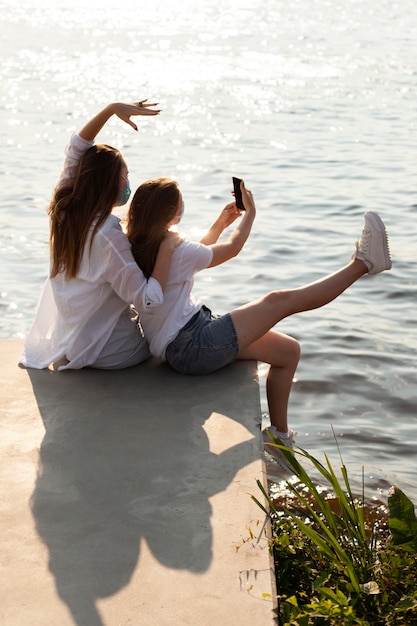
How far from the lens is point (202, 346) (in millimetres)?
4902

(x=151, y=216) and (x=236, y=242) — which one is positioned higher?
(x=151, y=216)

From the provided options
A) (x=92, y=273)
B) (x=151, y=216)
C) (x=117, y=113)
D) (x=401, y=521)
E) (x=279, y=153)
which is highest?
(x=117, y=113)

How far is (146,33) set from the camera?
82.7 ft

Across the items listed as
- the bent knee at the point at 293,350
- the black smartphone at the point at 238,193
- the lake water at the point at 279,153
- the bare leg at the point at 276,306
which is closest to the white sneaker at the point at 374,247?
the bare leg at the point at 276,306

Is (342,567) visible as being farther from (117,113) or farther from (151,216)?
(117,113)

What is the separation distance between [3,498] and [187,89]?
49.4 ft

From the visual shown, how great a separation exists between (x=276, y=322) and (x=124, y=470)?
127cm

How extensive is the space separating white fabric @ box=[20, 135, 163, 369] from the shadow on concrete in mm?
133

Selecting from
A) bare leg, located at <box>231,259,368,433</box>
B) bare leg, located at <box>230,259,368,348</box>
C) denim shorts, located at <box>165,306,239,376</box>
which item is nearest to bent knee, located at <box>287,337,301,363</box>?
bare leg, located at <box>231,259,368,433</box>

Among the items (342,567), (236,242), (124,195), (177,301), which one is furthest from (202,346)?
(342,567)

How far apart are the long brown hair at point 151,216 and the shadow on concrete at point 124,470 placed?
23.7 inches

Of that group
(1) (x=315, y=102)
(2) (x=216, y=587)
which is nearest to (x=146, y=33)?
(1) (x=315, y=102)

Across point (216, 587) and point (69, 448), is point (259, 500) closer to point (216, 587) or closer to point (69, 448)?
point (216, 587)

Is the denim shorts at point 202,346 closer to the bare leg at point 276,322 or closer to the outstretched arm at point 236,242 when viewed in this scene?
the bare leg at point 276,322
